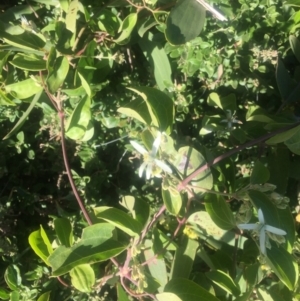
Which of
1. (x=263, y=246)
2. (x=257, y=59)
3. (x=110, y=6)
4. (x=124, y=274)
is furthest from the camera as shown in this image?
(x=257, y=59)

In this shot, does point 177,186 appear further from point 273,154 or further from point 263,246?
point 273,154

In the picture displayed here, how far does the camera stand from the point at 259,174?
1204mm

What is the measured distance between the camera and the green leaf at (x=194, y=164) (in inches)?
46.2

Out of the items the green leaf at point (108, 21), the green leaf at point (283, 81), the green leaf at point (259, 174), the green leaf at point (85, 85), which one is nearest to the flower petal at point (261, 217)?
the green leaf at point (259, 174)

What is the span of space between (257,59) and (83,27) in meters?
0.54

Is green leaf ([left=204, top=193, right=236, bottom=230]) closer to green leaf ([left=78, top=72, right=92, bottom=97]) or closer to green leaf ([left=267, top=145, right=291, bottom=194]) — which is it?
green leaf ([left=267, top=145, right=291, bottom=194])

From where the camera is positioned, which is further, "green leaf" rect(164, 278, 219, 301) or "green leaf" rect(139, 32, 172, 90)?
"green leaf" rect(139, 32, 172, 90)

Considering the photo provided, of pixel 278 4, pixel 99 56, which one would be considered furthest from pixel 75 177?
pixel 278 4

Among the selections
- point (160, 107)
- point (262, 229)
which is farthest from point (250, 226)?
point (160, 107)

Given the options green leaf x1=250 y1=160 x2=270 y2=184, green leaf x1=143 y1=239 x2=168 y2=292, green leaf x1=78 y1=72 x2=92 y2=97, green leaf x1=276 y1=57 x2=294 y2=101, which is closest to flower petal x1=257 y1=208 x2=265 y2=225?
green leaf x1=250 y1=160 x2=270 y2=184

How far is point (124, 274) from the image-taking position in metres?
1.20

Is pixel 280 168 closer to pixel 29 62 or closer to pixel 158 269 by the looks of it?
pixel 158 269

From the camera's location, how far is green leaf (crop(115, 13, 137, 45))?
4.12 ft

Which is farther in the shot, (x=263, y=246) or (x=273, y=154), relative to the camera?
(x=273, y=154)
